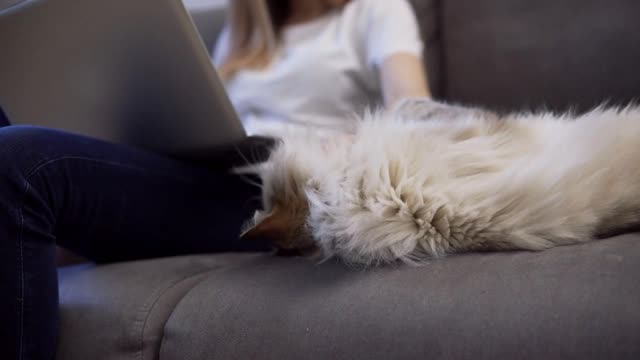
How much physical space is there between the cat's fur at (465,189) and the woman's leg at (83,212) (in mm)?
210

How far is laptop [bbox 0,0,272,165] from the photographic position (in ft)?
2.25

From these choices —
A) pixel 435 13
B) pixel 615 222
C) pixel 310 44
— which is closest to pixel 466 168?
pixel 615 222

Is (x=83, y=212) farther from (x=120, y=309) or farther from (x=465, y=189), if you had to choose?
(x=465, y=189)

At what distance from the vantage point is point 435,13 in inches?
49.5

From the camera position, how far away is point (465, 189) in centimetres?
55

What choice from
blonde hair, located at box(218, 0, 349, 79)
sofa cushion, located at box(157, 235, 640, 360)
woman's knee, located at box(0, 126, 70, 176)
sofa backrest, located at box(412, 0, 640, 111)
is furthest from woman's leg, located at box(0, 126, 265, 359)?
sofa backrest, located at box(412, 0, 640, 111)

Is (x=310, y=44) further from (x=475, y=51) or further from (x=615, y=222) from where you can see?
(x=615, y=222)

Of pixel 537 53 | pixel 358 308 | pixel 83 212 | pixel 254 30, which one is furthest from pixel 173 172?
pixel 537 53

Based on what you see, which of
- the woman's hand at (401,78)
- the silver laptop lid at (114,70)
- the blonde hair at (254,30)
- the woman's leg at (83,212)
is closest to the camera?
the woman's leg at (83,212)

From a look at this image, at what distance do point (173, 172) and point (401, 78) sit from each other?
402mm

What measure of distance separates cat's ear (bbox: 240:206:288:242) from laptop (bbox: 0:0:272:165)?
15cm

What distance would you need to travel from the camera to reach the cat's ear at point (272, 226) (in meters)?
0.62

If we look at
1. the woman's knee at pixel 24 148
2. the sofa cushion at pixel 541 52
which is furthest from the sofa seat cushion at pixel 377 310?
the sofa cushion at pixel 541 52

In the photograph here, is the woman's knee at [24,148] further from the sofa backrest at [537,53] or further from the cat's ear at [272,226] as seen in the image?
the sofa backrest at [537,53]
